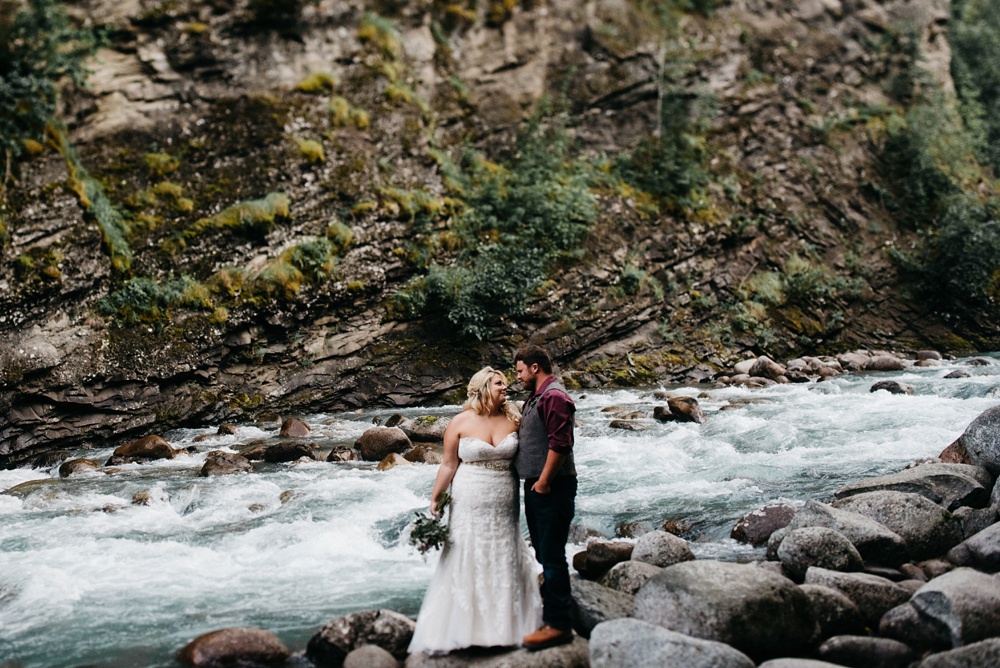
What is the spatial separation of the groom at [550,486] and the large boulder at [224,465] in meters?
7.60

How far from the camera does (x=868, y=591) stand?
545cm

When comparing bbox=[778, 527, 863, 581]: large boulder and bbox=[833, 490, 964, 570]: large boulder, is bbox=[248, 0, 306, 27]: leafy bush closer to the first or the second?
bbox=[833, 490, 964, 570]: large boulder

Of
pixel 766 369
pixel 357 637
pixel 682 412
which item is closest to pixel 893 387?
pixel 766 369

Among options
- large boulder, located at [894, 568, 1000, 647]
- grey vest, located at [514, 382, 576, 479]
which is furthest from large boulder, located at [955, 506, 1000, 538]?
grey vest, located at [514, 382, 576, 479]

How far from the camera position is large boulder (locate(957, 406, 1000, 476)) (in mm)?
7887

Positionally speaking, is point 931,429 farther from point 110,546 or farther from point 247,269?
point 247,269

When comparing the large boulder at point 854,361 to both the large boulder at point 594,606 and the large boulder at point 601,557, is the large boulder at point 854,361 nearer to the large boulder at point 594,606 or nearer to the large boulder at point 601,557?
the large boulder at point 601,557

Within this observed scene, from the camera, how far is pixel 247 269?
17766mm

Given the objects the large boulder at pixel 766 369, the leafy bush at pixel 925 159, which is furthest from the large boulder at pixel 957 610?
the leafy bush at pixel 925 159

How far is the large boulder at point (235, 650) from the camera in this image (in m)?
5.14

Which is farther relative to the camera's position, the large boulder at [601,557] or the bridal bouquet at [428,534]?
the large boulder at [601,557]

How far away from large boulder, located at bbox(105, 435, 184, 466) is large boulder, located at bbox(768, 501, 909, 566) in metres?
10.8

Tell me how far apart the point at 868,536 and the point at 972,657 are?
246 cm

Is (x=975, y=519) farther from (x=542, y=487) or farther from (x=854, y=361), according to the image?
(x=854, y=361)
